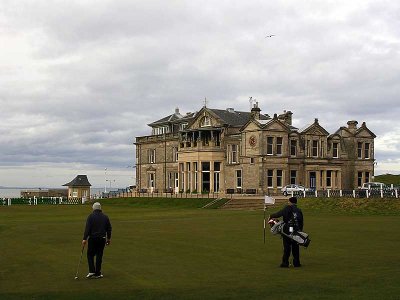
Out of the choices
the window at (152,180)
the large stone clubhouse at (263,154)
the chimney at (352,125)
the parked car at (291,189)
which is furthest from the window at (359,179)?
the window at (152,180)

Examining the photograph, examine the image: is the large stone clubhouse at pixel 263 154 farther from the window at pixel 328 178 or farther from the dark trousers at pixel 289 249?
the dark trousers at pixel 289 249

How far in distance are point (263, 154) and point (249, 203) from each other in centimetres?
1067

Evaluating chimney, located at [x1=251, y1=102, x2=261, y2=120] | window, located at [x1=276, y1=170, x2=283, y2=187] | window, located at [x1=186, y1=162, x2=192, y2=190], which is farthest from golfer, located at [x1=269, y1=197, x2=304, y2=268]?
window, located at [x1=186, y1=162, x2=192, y2=190]

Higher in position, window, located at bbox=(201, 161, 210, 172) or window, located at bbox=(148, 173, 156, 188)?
window, located at bbox=(201, 161, 210, 172)

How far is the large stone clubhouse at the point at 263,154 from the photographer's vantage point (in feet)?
244

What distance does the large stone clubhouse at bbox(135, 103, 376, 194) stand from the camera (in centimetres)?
7438

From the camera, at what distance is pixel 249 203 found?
64.3m

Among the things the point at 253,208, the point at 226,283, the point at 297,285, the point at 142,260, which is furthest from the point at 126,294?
the point at 253,208

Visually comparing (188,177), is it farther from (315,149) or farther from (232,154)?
(315,149)

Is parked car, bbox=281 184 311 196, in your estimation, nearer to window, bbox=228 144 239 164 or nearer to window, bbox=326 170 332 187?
window, bbox=326 170 332 187

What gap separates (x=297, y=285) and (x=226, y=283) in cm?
175

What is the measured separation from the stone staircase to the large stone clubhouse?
7.11 meters

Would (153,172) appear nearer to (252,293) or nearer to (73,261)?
(73,261)

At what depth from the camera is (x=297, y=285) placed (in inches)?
582
